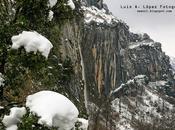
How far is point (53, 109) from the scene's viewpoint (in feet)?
40.4

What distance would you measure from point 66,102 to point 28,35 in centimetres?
215

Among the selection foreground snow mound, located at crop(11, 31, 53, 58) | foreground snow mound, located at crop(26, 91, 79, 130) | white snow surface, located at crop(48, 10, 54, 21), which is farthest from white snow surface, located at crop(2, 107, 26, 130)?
white snow surface, located at crop(48, 10, 54, 21)

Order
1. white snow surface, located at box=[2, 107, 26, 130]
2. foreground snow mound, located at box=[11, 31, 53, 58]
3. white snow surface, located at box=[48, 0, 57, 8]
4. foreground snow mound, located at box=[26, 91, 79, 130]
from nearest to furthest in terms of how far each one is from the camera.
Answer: foreground snow mound, located at box=[26, 91, 79, 130] < white snow surface, located at box=[2, 107, 26, 130] < foreground snow mound, located at box=[11, 31, 53, 58] < white snow surface, located at box=[48, 0, 57, 8]

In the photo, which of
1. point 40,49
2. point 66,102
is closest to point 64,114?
point 66,102

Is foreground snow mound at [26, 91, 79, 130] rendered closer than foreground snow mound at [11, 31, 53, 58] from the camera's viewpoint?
Yes

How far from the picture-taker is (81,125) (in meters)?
14.6

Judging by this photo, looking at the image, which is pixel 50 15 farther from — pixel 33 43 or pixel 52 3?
pixel 33 43

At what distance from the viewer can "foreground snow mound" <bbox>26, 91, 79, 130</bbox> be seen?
1221 cm

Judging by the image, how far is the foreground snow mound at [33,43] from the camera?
13.2 m

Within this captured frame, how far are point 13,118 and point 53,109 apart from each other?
1370mm

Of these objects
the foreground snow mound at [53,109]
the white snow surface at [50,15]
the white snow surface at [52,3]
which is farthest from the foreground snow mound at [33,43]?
the white snow surface at [50,15]

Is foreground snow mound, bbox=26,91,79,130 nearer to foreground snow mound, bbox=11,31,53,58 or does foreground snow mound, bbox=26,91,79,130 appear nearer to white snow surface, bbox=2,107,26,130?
white snow surface, bbox=2,107,26,130

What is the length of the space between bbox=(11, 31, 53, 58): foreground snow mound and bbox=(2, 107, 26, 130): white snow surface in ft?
5.07

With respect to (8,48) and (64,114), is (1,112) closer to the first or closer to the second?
(8,48)
